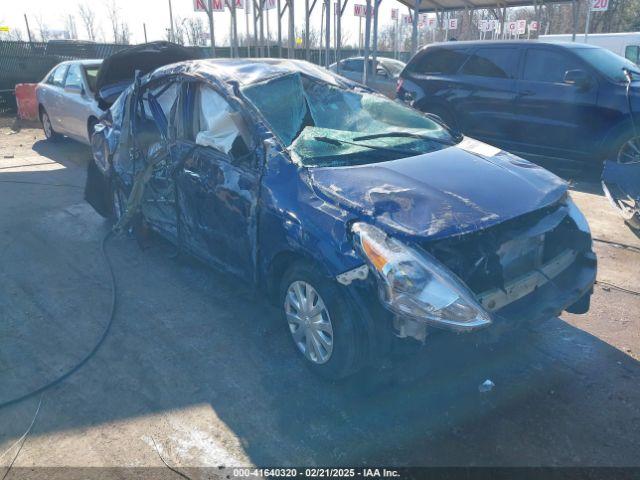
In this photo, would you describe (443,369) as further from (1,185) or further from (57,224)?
(1,185)

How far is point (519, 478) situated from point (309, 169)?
1.95 m

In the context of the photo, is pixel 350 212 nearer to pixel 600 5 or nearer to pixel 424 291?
pixel 424 291

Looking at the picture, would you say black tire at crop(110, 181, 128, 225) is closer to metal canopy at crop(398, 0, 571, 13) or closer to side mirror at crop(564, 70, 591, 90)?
side mirror at crop(564, 70, 591, 90)

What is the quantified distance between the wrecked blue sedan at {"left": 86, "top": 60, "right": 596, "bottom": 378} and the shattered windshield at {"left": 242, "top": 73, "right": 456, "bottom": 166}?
0.04 ft

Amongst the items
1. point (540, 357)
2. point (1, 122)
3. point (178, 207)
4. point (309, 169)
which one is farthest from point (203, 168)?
point (1, 122)

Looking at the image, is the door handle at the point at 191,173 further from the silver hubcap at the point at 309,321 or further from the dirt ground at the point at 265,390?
the silver hubcap at the point at 309,321

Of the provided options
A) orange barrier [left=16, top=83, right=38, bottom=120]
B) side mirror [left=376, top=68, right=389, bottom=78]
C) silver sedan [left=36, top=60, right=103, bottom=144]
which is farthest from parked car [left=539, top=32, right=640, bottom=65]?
orange barrier [left=16, top=83, right=38, bottom=120]

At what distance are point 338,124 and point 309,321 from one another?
1.50 meters

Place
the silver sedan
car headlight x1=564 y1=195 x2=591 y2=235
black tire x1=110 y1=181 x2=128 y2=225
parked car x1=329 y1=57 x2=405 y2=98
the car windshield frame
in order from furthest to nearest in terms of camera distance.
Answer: parked car x1=329 y1=57 x2=405 y2=98
the silver sedan
the car windshield frame
black tire x1=110 y1=181 x2=128 y2=225
car headlight x1=564 y1=195 x2=591 y2=235

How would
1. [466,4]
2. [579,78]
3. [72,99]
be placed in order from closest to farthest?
[579,78] < [72,99] < [466,4]

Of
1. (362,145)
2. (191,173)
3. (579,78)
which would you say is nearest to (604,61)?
(579,78)

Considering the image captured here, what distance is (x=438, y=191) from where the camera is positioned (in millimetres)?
2957

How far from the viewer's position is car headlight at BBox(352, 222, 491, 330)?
2488 millimetres

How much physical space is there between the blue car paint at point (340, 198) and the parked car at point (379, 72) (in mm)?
9332
